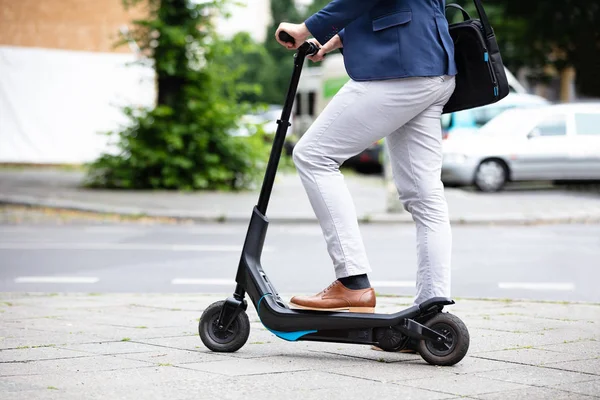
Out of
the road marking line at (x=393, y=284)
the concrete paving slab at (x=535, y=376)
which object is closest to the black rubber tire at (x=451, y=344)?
the concrete paving slab at (x=535, y=376)

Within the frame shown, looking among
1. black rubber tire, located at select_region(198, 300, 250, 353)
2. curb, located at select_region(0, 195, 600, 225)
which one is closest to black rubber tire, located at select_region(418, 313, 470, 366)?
black rubber tire, located at select_region(198, 300, 250, 353)

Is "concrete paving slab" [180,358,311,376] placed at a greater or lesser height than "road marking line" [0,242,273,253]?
greater

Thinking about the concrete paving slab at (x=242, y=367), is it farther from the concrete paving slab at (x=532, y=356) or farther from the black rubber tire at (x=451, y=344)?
the concrete paving slab at (x=532, y=356)

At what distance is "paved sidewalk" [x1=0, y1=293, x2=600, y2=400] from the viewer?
142 inches

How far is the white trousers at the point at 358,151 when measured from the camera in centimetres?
422

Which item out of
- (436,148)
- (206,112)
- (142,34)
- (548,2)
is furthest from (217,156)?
(436,148)

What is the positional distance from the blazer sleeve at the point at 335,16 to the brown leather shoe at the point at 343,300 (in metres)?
1.04

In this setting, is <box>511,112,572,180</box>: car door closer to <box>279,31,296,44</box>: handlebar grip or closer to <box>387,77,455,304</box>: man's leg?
<box>387,77,455,304</box>: man's leg

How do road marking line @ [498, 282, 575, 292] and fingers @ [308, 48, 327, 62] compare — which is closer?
fingers @ [308, 48, 327, 62]

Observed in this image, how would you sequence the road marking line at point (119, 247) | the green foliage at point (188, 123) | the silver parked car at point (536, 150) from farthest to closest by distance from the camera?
the silver parked car at point (536, 150), the green foliage at point (188, 123), the road marking line at point (119, 247)

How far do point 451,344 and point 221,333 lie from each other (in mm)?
997

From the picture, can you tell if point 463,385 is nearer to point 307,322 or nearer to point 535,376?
point 535,376

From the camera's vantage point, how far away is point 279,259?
948 cm

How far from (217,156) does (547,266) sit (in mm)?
9557
